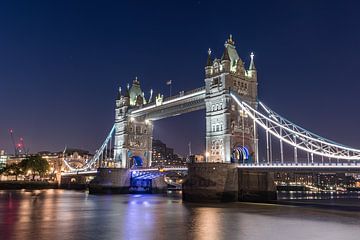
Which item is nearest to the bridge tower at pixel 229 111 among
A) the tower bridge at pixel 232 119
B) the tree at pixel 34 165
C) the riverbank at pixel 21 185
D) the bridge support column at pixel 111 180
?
the tower bridge at pixel 232 119

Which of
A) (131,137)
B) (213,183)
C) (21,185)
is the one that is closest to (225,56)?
(213,183)

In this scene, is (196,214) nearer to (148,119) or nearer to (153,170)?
(153,170)

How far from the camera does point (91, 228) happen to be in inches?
1040

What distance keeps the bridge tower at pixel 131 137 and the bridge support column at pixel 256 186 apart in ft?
118

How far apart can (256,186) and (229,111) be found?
36.2 feet

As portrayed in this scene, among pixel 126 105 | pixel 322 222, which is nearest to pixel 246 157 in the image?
pixel 322 222

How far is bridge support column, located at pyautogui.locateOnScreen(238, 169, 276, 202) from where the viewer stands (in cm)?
4978

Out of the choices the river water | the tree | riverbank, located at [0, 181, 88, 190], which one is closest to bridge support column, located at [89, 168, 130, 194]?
riverbank, located at [0, 181, 88, 190]

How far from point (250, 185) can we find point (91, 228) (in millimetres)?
28598

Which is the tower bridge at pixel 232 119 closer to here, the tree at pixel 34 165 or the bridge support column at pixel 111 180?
the bridge support column at pixel 111 180

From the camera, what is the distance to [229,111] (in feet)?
180

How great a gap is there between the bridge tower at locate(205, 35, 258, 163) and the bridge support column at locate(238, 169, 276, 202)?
3.42 metres

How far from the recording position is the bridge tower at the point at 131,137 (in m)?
82.1

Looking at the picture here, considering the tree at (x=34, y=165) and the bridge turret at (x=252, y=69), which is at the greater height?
the bridge turret at (x=252, y=69)
